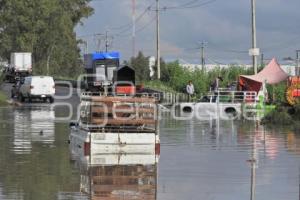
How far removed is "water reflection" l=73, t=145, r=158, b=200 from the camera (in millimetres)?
14586

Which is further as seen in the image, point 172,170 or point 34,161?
point 34,161

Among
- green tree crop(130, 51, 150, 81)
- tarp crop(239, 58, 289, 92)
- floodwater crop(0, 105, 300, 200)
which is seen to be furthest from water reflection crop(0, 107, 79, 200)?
green tree crop(130, 51, 150, 81)

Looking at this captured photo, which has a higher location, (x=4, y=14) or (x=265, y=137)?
(x=4, y=14)

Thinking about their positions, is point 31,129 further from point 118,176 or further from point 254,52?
point 254,52

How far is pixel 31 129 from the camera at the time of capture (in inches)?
1246

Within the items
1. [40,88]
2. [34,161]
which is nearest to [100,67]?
[40,88]

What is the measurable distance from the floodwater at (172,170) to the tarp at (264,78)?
23.0 m

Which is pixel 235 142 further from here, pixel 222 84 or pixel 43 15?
pixel 43 15

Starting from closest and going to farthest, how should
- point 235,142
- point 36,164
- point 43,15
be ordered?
point 36,164 < point 235,142 < point 43,15

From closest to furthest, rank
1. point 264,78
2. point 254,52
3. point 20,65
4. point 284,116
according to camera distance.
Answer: point 284,116 → point 254,52 → point 264,78 → point 20,65

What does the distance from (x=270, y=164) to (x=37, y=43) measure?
8339 centimetres

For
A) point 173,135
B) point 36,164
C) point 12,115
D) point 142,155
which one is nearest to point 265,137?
point 173,135

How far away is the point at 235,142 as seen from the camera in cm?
2625

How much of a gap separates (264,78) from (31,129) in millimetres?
25576
